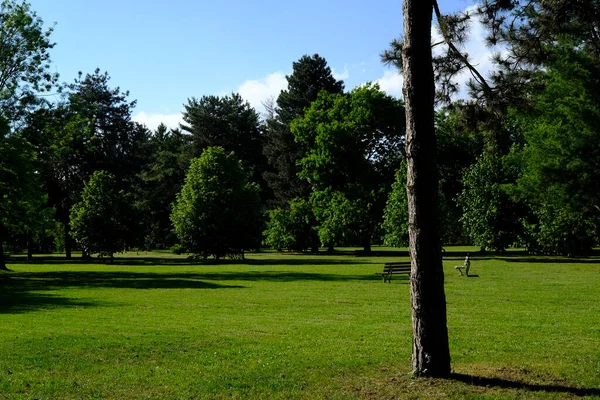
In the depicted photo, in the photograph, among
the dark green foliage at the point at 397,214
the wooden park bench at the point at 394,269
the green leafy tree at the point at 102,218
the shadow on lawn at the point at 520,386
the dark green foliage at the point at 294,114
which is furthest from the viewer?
the dark green foliage at the point at 294,114

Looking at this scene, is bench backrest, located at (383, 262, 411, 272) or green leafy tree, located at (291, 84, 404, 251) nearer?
bench backrest, located at (383, 262, 411, 272)

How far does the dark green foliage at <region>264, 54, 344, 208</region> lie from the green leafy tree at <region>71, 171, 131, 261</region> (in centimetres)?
2291

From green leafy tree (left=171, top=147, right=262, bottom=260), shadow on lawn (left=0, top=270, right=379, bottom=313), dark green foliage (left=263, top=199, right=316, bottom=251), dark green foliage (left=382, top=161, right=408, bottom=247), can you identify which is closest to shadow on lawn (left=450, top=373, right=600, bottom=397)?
shadow on lawn (left=0, top=270, right=379, bottom=313)

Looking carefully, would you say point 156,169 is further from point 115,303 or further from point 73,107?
point 115,303

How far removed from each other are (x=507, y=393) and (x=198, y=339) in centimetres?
649

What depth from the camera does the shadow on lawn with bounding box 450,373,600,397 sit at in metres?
8.01

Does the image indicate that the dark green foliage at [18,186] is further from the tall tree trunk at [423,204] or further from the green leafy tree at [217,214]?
the tall tree trunk at [423,204]

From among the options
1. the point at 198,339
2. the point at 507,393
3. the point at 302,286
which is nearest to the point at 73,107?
the point at 302,286

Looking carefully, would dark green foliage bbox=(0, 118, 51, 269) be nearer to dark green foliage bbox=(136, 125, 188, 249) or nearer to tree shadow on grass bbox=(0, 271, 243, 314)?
tree shadow on grass bbox=(0, 271, 243, 314)

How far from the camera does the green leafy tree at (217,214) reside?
5341cm

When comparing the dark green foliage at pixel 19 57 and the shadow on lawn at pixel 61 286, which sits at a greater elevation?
the dark green foliage at pixel 19 57

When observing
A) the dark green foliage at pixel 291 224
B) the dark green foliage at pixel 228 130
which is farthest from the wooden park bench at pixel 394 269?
the dark green foliage at pixel 228 130

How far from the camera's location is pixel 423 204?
883 cm

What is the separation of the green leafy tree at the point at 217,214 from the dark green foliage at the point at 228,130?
90.4 ft
